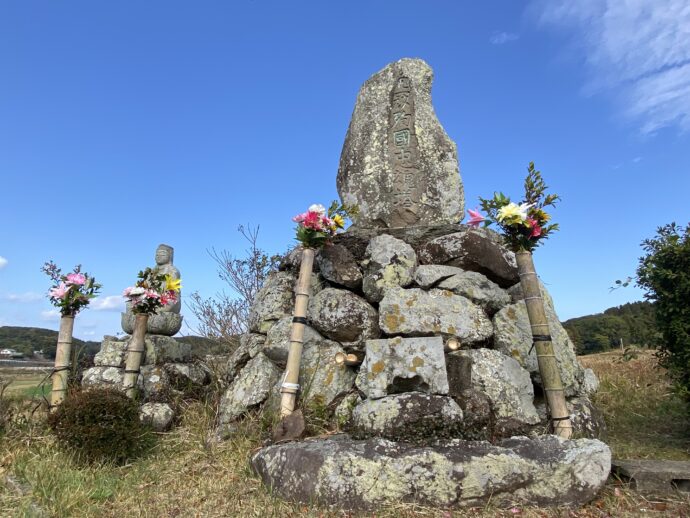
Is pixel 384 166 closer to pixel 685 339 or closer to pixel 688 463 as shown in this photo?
pixel 685 339

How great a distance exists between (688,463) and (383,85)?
19.0ft

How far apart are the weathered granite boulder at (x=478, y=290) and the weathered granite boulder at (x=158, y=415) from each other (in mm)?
4081

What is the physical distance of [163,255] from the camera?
798 cm

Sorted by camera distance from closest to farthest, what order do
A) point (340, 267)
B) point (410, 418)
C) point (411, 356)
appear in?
point (410, 418), point (411, 356), point (340, 267)

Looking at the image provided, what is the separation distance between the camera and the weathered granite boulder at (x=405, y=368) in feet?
14.7

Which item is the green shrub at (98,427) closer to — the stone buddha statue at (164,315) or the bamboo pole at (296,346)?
the bamboo pole at (296,346)

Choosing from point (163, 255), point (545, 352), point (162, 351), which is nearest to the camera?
point (545, 352)

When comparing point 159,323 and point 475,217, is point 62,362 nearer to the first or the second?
point 159,323

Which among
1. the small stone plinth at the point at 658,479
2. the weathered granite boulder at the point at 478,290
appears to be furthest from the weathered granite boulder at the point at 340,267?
the small stone plinth at the point at 658,479

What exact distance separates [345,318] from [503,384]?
6.09ft

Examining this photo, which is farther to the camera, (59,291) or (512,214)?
(59,291)

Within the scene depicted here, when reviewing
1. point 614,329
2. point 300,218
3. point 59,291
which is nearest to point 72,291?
point 59,291

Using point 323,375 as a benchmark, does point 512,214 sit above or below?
above

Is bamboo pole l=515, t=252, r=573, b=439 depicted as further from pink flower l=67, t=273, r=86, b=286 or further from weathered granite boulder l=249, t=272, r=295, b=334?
pink flower l=67, t=273, r=86, b=286
